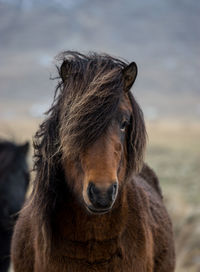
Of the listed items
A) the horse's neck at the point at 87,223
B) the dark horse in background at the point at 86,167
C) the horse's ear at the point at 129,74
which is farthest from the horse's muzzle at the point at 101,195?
the horse's ear at the point at 129,74

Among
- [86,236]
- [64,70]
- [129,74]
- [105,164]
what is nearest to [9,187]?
[86,236]

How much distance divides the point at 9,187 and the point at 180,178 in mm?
15109

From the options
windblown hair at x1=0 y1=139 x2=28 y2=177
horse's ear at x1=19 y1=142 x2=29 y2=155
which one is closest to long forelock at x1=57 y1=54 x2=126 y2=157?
windblown hair at x1=0 y1=139 x2=28 y2=177

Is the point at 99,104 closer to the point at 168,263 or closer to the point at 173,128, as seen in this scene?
the point at 168,263

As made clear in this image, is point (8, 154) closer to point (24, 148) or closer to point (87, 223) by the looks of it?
point (24, 148)

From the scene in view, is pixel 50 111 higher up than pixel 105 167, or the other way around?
pixel 50 111

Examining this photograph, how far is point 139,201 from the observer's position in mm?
3709

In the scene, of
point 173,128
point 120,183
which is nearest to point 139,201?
point 120,183

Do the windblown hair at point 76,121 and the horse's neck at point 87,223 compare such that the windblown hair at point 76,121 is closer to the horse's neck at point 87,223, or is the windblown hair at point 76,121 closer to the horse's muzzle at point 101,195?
the horse's neck at point 87,223

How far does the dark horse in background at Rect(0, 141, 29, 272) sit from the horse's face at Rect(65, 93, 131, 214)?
303cm

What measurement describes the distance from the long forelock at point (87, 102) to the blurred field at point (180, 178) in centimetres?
75

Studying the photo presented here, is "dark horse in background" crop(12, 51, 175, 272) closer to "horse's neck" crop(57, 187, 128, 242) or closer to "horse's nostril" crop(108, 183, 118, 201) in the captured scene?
"horse's neck" crop(57, 187, 128, 242)

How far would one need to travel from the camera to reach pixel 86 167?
115 inches

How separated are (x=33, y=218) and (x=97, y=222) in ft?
1.80
